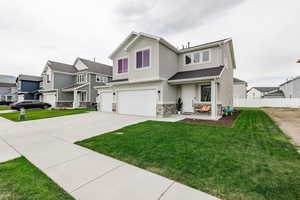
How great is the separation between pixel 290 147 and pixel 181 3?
34.5 ft

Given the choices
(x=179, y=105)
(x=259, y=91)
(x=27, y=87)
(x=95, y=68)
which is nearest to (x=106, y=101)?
(x=179, y=105)

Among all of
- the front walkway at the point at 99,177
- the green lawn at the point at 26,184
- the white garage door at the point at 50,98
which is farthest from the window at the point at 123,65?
the white garage door at the point at 50,98

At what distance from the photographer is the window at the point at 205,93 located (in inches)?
432

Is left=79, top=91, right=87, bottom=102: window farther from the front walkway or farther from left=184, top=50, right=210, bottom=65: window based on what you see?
the front walkway

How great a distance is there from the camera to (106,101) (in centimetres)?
1522

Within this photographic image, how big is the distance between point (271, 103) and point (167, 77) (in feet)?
73.3

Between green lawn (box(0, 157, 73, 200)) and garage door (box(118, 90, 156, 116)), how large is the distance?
28.7 ft

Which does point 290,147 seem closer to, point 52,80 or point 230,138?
point 230,138

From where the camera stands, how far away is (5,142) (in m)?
5.15

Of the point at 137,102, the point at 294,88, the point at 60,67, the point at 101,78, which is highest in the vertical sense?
the point at 60,67

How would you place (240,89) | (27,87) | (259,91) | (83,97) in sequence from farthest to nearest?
(259,91)
(240,89)
(27,87)
(83,97)

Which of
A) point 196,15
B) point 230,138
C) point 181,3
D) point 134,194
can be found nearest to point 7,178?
point 134,194

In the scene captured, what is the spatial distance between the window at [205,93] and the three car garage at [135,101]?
4.30m

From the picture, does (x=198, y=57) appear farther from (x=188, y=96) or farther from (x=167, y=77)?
(x=188, y=96)
